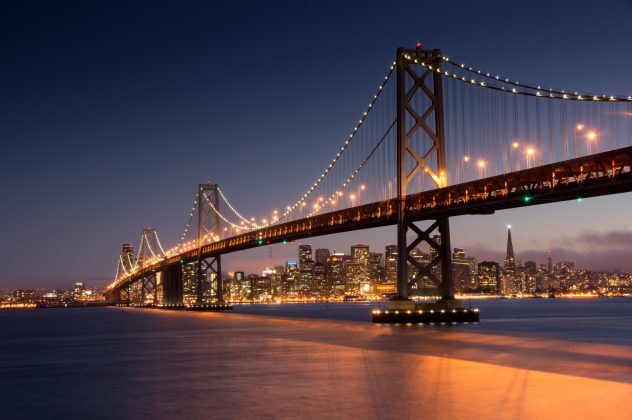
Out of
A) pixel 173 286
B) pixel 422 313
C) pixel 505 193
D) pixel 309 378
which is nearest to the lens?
pixel 309 378

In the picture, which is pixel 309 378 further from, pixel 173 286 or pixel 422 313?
pixel 173 286

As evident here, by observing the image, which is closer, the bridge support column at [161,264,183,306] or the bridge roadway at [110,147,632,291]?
the bridge roadway at [110,147,632,291]

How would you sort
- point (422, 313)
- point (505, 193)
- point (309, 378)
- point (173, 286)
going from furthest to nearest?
point (173, 286) → point (422, 313) → point (505, 193) → point (309, 378)

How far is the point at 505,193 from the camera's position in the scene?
4316cm

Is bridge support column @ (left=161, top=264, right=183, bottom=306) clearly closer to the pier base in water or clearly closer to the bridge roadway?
the bridge roadway

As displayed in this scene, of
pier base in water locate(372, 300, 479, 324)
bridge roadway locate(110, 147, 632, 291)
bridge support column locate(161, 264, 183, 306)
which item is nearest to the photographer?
bridge roadway locate(110, 147, 632, 291)

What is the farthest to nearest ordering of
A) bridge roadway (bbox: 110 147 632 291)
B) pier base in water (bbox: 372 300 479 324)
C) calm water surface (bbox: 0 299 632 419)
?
pier base in water (bbox: 372 300 479 324) < bridge roadway (bbox: 110 147 632 291) < calm water surface (bbox: 0 299 632 419)

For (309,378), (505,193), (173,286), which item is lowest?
(309,378)

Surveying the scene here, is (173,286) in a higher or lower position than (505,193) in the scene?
lower

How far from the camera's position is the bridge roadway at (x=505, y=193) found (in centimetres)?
3603

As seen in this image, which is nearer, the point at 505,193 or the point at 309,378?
the point at 309,378

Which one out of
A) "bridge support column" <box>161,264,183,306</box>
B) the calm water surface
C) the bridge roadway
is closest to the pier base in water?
the bridge roadway

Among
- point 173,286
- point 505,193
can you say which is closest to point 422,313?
point 505,193

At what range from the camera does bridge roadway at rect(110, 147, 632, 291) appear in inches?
1419
